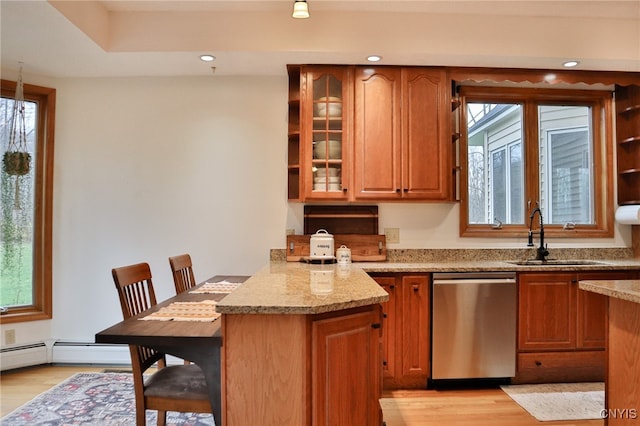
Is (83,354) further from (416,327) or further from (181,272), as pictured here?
(416,327)

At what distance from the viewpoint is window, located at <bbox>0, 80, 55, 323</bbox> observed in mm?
3047

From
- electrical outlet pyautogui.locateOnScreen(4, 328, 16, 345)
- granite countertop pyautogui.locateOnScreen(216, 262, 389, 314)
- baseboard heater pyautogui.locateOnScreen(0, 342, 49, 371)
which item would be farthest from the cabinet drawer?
electrical outlet pyautogui.locateOnScreen(4, 328, 16, 345)

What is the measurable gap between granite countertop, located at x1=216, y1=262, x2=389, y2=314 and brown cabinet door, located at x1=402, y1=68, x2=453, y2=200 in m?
1.04

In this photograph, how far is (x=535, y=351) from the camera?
2805mm

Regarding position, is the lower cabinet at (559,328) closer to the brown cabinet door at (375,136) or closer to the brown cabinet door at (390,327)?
the brown cabinet door at (390,327)

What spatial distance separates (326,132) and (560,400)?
8.20ft

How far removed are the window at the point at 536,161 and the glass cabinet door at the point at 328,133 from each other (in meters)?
1.15

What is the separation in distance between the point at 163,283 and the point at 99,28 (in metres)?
1.99

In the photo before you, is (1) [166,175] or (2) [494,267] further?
(1) [166,175]

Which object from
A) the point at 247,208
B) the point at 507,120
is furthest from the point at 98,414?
the point at 507,120

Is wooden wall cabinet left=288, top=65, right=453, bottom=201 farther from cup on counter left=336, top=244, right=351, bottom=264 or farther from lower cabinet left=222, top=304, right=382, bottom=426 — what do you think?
lower cabinet left=222, top=304, right=382, bottom=426

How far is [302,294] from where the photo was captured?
159cm

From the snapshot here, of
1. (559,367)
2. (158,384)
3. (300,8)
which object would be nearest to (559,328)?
(559,367)

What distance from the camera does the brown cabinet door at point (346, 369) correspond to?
1446 millimetres
